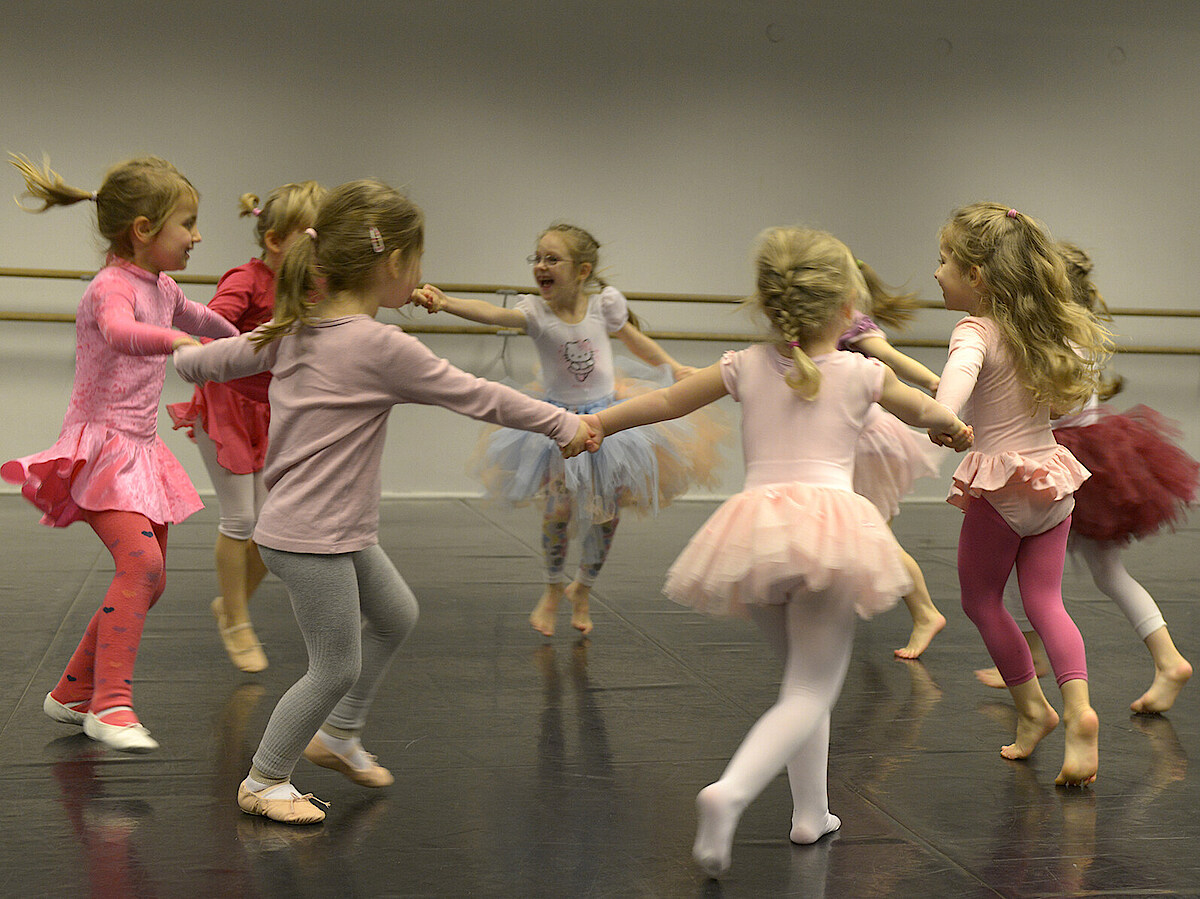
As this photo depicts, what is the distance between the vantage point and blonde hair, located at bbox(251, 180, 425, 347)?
6.28 feet

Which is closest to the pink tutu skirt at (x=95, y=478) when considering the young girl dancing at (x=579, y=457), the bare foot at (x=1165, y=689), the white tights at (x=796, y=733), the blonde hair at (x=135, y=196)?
the blonde hair at (x=135, y=196)

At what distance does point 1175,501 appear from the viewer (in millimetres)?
2721

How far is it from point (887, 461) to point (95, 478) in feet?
5.85

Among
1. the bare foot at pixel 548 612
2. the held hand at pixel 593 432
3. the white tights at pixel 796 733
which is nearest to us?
the white tights at pixel 796 733

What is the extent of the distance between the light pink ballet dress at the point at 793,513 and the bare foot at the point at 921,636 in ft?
4.66

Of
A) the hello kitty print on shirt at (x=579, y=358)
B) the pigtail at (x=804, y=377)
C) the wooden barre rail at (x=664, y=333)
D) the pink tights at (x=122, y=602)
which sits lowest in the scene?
the wooden barre rail at (x=664, y=333)

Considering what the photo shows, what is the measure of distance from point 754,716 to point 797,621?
2.77 feet

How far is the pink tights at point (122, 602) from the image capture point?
89.5 inches

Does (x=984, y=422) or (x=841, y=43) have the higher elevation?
(x=841, y=43)

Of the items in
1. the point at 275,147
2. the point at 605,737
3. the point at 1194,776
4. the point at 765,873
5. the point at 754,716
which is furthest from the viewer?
the point at 275,147

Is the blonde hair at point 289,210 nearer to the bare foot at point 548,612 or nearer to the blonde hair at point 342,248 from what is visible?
the blonde hair at point 342,248

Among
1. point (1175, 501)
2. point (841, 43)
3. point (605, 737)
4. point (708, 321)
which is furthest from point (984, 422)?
point (841, 43)

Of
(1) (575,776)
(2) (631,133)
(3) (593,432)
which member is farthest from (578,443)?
(2) (631,133)

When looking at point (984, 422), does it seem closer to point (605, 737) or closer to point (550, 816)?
point (605, 737)
